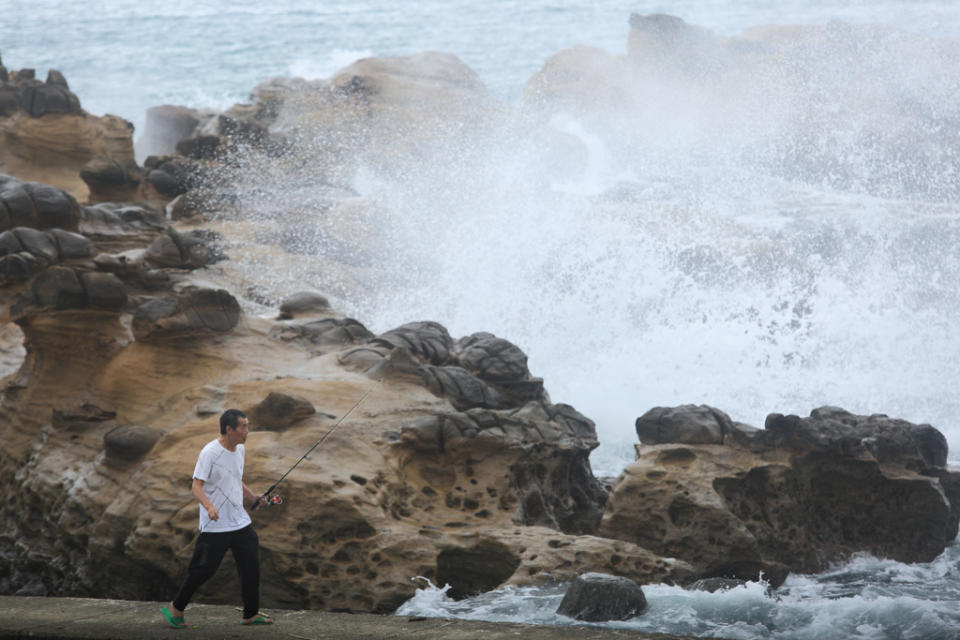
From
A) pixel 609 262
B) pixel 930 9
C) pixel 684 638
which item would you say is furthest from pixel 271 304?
pixel 930 9

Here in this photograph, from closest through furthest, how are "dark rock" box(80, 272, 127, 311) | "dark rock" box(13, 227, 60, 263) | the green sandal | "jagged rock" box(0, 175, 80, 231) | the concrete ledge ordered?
1. the concrete ledge
2. the green sandal
3. "dark rock" box(80, 272, 127, 311)
4. "dark rock" box(13, 227, 60, 263)
5. "jagged rock" box(0, 175, 80, 231)

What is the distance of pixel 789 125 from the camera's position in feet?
56.3

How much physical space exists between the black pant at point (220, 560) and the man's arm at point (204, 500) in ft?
0.39

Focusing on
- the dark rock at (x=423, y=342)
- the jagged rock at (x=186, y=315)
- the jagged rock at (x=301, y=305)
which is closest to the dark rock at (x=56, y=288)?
A: the jagged rock at (x=186, y=315)

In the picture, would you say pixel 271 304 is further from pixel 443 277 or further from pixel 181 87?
pixel 181 87

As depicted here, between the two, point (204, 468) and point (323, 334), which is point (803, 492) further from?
point (204, 468)

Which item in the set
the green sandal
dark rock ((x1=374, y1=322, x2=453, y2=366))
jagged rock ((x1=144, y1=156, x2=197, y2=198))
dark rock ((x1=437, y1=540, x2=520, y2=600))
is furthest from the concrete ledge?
jagged rock ((x1=144, y1=156, x2=197, y2=198))

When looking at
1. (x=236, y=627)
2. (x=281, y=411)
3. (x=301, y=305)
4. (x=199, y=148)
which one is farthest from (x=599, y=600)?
(x=199, y=148)

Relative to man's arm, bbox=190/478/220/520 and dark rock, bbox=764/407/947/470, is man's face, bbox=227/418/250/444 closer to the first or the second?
man's arm, bbox=190/478/220/520

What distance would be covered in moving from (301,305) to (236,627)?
4431 mm

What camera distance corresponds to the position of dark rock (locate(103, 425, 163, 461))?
5.74 m

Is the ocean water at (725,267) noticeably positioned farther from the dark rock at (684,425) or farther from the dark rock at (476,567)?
the dark rock at (684,425)

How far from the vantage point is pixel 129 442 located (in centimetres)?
573

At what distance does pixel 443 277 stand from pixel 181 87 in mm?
22973
